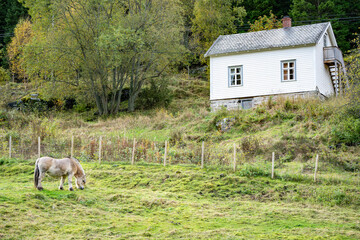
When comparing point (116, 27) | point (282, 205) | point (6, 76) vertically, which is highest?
point (116, 27)

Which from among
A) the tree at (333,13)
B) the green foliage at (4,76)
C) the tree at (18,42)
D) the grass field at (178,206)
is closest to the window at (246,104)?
the grass field at (178,206)

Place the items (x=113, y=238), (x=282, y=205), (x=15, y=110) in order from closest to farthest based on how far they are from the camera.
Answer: (x=113, y=238), (x=282, y=205), (x=15, y=110)

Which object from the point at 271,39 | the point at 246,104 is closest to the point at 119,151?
the point at 246,104

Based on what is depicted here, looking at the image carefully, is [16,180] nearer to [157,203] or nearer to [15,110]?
[157,203]

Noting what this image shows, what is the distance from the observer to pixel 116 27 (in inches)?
1537

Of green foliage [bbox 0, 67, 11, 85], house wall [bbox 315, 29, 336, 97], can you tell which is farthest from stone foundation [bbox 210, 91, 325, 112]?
green foliage [bbox 0, 67, 11, 85]

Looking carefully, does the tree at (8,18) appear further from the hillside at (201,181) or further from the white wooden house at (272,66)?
the white wooden house at (272,66)

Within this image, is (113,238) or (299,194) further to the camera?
(299,194)

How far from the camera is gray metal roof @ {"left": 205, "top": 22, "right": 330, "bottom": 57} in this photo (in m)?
33.2

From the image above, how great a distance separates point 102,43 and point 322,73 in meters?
17.9

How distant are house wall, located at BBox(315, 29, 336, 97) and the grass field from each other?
16212 millimetres

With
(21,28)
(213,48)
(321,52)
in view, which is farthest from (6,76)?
(321,52)

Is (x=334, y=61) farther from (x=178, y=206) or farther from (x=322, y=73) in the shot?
(x=178, y=206)

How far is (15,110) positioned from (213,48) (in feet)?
59.5
